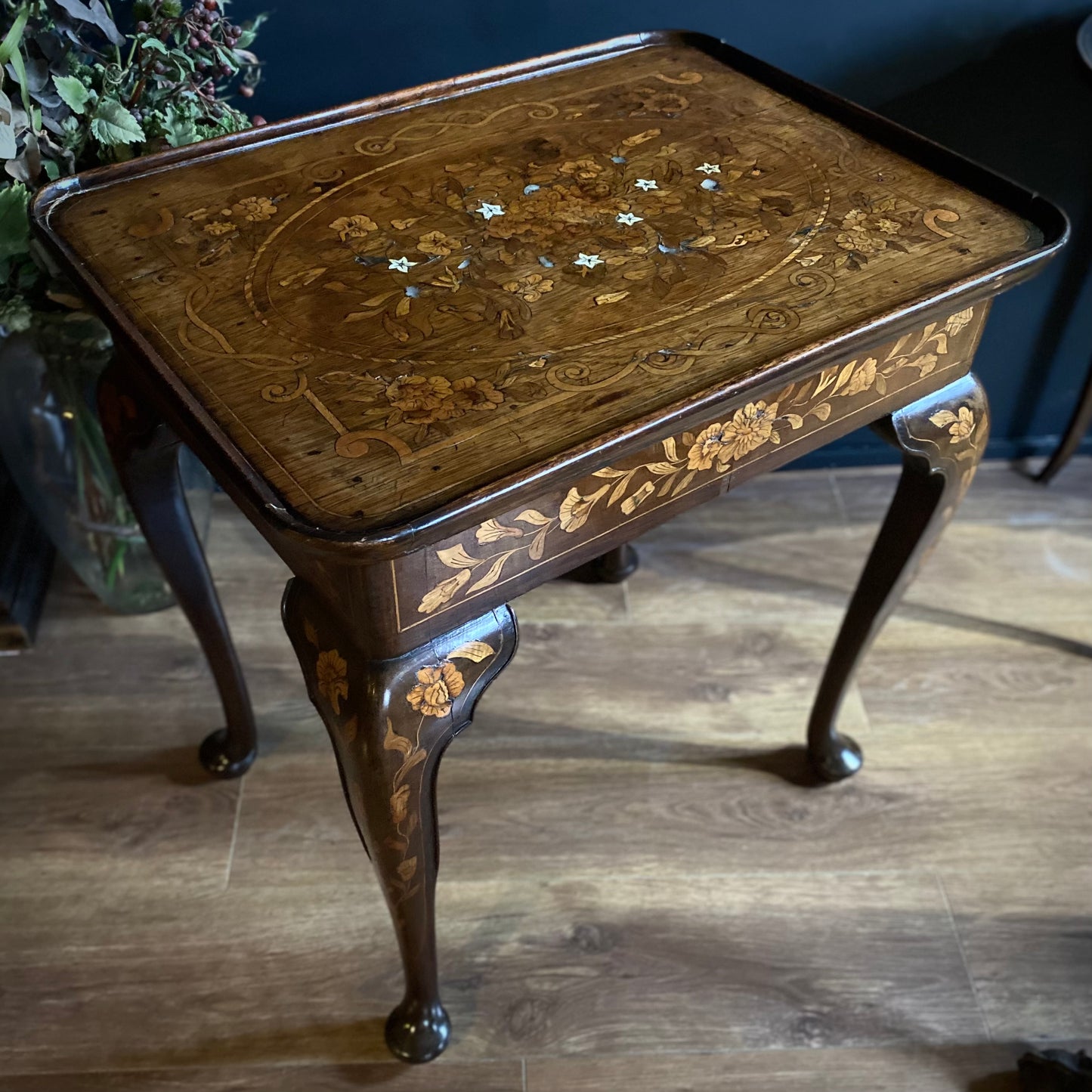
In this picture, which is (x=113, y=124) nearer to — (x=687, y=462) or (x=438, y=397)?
(x=438, y=397)

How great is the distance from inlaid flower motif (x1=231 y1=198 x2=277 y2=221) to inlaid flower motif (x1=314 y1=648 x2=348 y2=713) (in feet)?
1.42

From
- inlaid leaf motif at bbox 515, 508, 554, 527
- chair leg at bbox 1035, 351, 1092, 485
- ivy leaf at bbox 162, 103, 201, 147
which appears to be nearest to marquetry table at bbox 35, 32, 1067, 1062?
inlaid leaf motif at bbox 515, 508, 554, 527

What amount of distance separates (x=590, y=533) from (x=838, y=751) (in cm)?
71

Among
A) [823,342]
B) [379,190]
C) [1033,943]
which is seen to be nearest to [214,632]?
[379,190]

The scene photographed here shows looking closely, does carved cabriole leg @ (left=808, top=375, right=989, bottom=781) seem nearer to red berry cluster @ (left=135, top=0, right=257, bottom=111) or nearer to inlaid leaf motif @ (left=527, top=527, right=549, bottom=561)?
inlaid leaf motif @ (left=527, top=527, right=549, bottom=561)

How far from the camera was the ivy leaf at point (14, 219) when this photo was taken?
1073mm

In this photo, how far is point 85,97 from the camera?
3.51 feet

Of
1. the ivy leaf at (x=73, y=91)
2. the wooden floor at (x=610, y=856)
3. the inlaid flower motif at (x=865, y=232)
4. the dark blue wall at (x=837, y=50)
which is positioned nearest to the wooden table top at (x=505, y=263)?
the inlaid flower motif at (x=865, y=232)

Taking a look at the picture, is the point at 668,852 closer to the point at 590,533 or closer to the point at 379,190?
the point at 590,533

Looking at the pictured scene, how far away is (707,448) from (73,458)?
975 millimetres

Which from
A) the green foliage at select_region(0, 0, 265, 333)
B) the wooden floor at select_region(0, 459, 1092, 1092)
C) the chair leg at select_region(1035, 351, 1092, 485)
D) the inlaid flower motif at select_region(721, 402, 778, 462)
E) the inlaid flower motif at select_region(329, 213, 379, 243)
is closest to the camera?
the inlaid flower motif at select_region(721, 402, 778, 462)

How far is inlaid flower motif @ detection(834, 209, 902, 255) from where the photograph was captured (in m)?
0.94

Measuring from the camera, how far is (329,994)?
1208mm

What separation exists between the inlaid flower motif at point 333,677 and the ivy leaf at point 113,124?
24.5 inches
